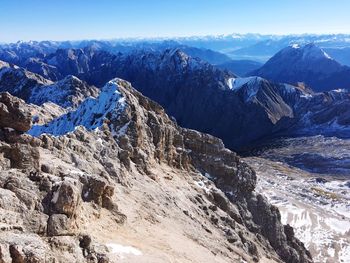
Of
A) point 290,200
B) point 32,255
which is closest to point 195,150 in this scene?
point 32,255

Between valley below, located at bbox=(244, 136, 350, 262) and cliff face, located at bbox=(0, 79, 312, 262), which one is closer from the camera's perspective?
cliff face, located at bbox=(0, 79, 312, 262)

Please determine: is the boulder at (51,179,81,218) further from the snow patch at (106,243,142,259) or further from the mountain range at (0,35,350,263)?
the snow patch at (106,243,142,259)

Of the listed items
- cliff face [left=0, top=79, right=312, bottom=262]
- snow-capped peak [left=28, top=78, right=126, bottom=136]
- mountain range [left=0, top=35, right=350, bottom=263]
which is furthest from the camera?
snow-capped peak [left=28, top=78, right=126, bottom=136]

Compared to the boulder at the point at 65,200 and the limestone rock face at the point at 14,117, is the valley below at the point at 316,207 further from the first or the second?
the boulder at the point at 65,200

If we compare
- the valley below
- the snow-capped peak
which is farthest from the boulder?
the valley below

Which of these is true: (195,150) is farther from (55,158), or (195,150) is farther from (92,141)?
(55,158)

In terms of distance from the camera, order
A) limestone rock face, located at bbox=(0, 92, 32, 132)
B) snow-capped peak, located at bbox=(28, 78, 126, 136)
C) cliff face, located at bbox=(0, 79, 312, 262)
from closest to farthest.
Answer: cliff face, located at bbox=(0, 79, 312, 262)
limestone rock face, located at bbox=(0, 92, 32, 132)
snow-capped peak, located at bbox=(28, 78, 126, 136)

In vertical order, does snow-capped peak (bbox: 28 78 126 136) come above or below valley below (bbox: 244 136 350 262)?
above

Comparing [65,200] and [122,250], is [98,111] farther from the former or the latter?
[65,200]

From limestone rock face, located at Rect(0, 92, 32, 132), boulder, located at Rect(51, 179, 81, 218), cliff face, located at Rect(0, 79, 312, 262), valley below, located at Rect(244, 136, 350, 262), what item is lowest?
valley below, located at Rect(244, 136, 350, 262)

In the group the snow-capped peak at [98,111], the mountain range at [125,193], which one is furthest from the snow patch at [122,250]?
the snow-capped peak at [98,111]
